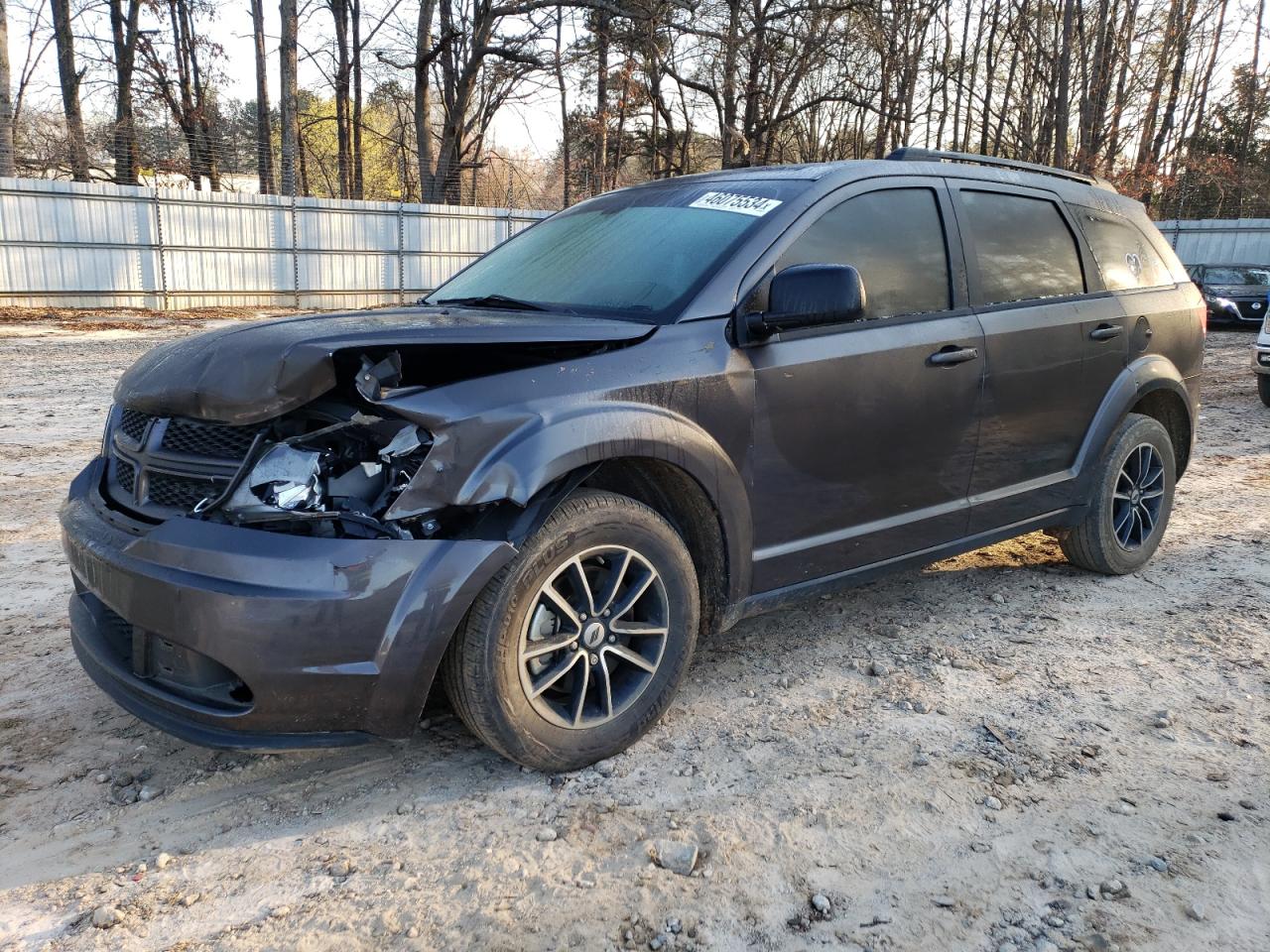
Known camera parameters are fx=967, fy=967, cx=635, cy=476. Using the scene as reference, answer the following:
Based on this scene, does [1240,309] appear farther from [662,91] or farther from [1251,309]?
[662,91]

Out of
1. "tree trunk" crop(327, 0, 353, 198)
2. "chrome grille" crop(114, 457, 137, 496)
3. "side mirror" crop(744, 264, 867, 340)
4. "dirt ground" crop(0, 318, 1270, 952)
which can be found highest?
"tree trunk" crop(327, 0, 353, 198)

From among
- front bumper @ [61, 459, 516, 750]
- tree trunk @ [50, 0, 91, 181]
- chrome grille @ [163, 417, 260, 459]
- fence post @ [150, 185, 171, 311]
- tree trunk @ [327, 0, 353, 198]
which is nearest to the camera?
front bumper @ [61, 459, 516, 750]

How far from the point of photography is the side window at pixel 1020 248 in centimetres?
383

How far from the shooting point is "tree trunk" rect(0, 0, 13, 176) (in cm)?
1862

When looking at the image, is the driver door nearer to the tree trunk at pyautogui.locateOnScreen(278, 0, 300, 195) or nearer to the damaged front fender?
the damaged front fender

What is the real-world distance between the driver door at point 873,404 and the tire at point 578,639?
0.42 meters

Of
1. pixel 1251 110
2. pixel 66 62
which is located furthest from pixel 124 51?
pixel 1251 110

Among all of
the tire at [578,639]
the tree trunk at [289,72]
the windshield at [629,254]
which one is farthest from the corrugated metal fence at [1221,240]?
the tire at [578,639]

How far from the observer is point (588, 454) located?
8.66 ft

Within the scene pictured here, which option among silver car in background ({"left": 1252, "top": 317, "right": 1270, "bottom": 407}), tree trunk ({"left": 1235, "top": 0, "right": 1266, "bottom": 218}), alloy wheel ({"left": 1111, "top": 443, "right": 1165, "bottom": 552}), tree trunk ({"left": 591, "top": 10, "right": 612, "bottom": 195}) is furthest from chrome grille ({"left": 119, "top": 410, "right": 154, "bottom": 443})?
tree trunk ({"left": 1235, "top": 0, "right": 1266, "bottom": 218})

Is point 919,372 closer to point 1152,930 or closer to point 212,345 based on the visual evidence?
point 1152,930

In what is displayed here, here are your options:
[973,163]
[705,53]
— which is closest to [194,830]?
[973,163]

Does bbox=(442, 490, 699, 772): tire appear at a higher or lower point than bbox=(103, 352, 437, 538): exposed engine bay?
lower

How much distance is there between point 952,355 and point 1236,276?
21.2 m
